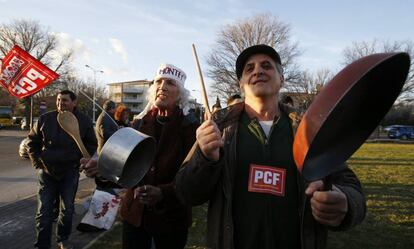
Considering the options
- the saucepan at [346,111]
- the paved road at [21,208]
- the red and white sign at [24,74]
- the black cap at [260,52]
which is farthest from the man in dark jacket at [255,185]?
the red and white sign at [24,74]

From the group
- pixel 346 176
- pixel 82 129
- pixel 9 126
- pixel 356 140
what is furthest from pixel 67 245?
pixel 9 126

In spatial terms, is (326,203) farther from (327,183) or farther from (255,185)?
(255,185)

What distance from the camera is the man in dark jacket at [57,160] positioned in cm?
488

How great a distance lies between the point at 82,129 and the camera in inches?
199

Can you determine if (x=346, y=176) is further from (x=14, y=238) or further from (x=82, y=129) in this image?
(x=14, y=238)

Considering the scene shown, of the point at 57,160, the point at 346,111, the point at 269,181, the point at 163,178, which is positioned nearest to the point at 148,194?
the point at 163,178

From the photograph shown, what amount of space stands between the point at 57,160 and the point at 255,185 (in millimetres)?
3592

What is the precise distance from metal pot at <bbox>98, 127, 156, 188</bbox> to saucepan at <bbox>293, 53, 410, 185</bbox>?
1.05 meters

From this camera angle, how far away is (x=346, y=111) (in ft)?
4.39

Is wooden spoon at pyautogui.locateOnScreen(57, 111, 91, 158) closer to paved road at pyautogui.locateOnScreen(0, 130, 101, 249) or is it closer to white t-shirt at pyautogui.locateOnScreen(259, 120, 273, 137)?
white t-shirt at pyautogui.locateOnScreen(259, 120, 273, 137)

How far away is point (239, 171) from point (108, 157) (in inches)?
27.6

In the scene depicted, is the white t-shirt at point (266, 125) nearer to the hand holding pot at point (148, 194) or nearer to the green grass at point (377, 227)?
the hand holding pot at point (148, 194)

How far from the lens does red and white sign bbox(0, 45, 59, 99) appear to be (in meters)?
8.67

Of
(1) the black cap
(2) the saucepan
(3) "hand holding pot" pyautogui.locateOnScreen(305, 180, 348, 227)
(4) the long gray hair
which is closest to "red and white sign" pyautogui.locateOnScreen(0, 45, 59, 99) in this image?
(4) the long gray hair
